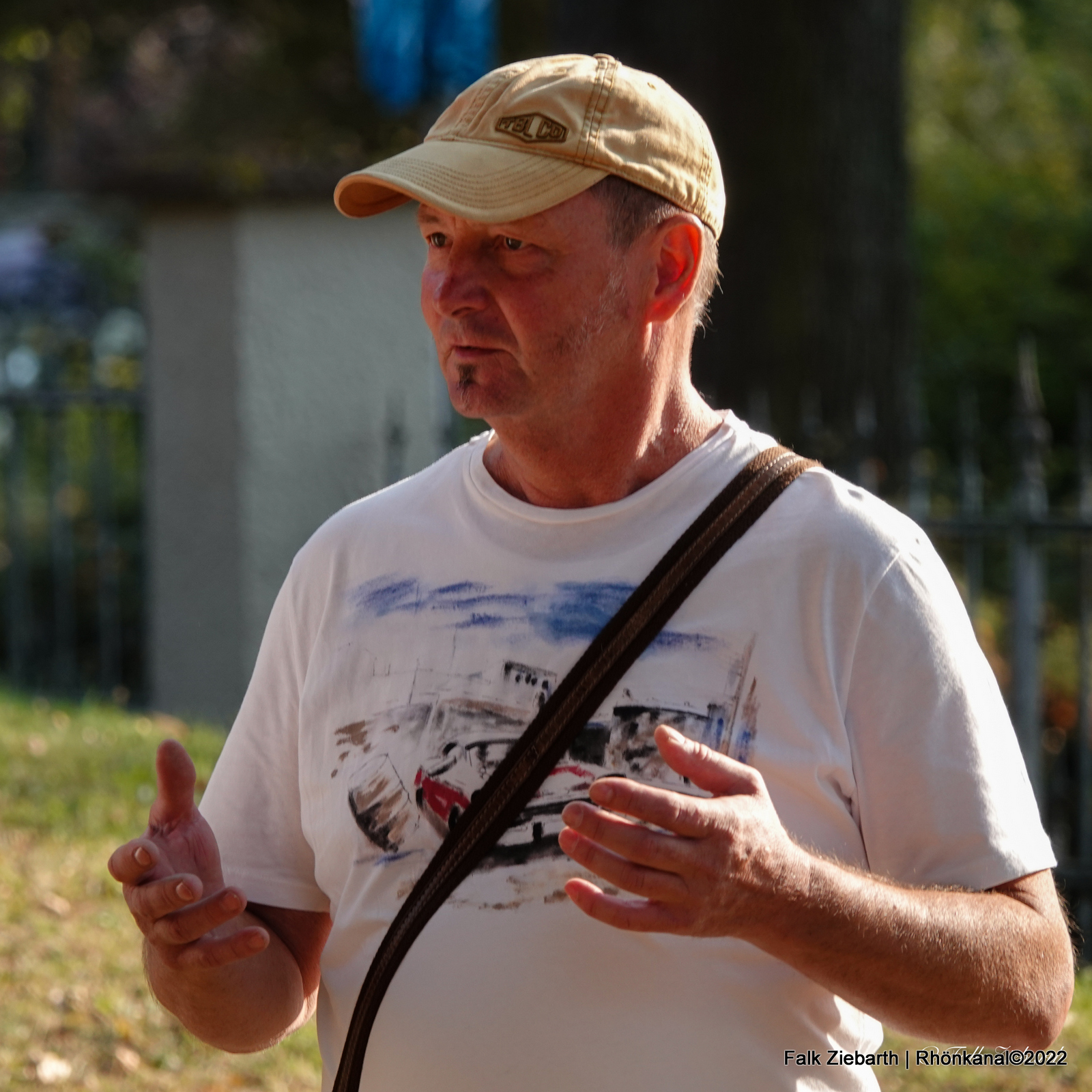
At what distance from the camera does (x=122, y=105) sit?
82.4 feet

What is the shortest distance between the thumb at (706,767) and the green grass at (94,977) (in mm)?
2267

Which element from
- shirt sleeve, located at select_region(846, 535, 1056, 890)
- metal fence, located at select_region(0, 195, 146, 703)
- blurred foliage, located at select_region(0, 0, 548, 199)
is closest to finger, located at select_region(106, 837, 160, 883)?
shirt sleeve, located at select_region(846, 535, 1056, 890)

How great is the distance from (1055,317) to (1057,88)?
4.96 metres

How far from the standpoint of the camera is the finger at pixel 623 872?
148 cm

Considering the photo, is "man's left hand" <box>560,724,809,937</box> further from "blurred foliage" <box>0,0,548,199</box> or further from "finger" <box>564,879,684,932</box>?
"blurred foliage" <box>0,0,548,199</box>

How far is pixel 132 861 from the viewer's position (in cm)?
179

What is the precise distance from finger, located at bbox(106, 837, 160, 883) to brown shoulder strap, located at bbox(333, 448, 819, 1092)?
1.00ft

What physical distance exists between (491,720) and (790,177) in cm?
540

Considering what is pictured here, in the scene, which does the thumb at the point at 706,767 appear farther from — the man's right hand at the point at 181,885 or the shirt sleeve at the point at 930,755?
the man's right hand at the point at 181,885

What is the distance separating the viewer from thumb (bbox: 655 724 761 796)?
4.99 ft

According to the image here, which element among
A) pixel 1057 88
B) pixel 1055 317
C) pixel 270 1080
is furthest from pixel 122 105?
pixel 270 1080

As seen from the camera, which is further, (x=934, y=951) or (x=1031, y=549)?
(x=1031, y=549)

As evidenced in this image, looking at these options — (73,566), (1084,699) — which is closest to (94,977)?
(1084,699)

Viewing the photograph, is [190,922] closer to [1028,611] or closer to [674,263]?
[674,263]
